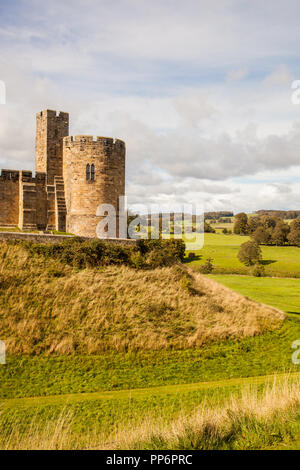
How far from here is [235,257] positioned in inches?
2744

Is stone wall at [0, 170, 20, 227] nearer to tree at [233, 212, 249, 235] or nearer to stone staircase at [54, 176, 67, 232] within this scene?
stone staircase at [54, 176, 67, 232]

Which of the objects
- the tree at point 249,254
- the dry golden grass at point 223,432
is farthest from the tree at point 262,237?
the dry golden grass at point 223,432

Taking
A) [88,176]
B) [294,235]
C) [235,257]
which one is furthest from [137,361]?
[294,235]

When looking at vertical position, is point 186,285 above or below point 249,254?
above

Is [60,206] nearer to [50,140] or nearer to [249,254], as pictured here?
[50,140]

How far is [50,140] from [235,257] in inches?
1924

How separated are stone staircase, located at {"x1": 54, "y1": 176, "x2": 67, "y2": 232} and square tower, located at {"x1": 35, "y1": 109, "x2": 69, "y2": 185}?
795 millimetres

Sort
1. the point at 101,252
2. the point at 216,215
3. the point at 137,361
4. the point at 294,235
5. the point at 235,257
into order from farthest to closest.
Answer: the point at 216,215 → the point at 294,235 → the point at 235,257 → the point at 101,252 → the point at 137,361

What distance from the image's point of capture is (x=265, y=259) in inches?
2694

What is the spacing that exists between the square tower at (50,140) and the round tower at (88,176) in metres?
1.73

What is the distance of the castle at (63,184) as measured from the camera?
86.9 feet

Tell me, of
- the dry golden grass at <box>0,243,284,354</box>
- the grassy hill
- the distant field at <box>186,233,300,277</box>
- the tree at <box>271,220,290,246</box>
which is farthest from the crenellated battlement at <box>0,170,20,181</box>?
the tree at <box>271,220,290,246</box>

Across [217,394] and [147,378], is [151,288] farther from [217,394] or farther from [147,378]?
[217,394]

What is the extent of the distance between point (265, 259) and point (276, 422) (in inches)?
2551
